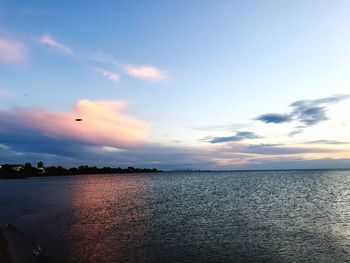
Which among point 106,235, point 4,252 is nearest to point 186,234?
point 106,235

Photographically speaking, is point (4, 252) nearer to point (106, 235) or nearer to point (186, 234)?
point (106, 235)

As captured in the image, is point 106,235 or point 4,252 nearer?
point 4,252

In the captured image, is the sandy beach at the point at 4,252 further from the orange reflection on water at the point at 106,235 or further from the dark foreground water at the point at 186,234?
the orange reflection on water at the point at 106,235

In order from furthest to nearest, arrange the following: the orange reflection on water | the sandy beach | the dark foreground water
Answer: the orange reflection on water → the dark foreground water → the sandy beach

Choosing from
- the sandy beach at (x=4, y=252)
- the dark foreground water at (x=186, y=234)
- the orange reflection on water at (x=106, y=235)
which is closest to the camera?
the sandy beach at (x=4, y=252)

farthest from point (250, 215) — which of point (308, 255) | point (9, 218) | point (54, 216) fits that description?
point (9, 218)

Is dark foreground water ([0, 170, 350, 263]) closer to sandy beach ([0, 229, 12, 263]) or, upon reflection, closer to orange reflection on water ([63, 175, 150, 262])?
orange reflection on water ([63, 175, 150, 262])

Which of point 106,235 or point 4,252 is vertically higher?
point 106,235

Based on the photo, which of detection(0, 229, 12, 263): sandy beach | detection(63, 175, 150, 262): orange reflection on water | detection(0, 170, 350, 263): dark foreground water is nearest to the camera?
detection(0, 229, 12, 263): sandy beach

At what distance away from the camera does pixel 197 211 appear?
172 ft

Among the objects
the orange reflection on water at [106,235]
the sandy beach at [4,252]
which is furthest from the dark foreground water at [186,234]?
the sandy beach at [4,252]

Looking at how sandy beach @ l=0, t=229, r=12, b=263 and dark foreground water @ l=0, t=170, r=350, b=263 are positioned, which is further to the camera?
dark foreground water @ l=0, t=170, r=350, b=263

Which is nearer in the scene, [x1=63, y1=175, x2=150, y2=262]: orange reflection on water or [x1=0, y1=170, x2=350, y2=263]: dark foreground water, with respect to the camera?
[x1=0, y1=170, x2=350, y2=263]: dark foreground water

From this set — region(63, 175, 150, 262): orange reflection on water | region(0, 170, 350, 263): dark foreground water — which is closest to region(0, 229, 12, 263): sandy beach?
region(0, 170, 350, 263): dark foreground water
